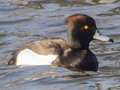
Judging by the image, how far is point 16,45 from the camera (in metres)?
8.20

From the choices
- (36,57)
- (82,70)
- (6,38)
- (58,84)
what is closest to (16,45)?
(6,38)

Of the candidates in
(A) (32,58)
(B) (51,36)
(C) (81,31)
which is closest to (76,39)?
(C) (81,31)

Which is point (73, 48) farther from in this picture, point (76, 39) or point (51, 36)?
point (51, 36)

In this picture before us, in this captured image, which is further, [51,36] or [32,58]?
[51,36]

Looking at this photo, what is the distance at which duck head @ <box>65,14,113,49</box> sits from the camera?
19.0ft

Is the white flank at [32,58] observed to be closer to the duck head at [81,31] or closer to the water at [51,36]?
the water at [51,36]

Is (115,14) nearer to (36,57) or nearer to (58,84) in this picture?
(36,57)

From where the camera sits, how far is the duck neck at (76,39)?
5875 mm

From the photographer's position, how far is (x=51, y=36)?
8.94 meters

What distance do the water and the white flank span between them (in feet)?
0.42

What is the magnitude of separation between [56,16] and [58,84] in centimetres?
590

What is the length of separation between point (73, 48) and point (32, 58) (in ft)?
2.58

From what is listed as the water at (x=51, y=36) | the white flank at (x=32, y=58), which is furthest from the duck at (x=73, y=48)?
the water at (x=51, y=36)

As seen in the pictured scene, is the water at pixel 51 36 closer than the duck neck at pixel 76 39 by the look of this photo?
Yes
